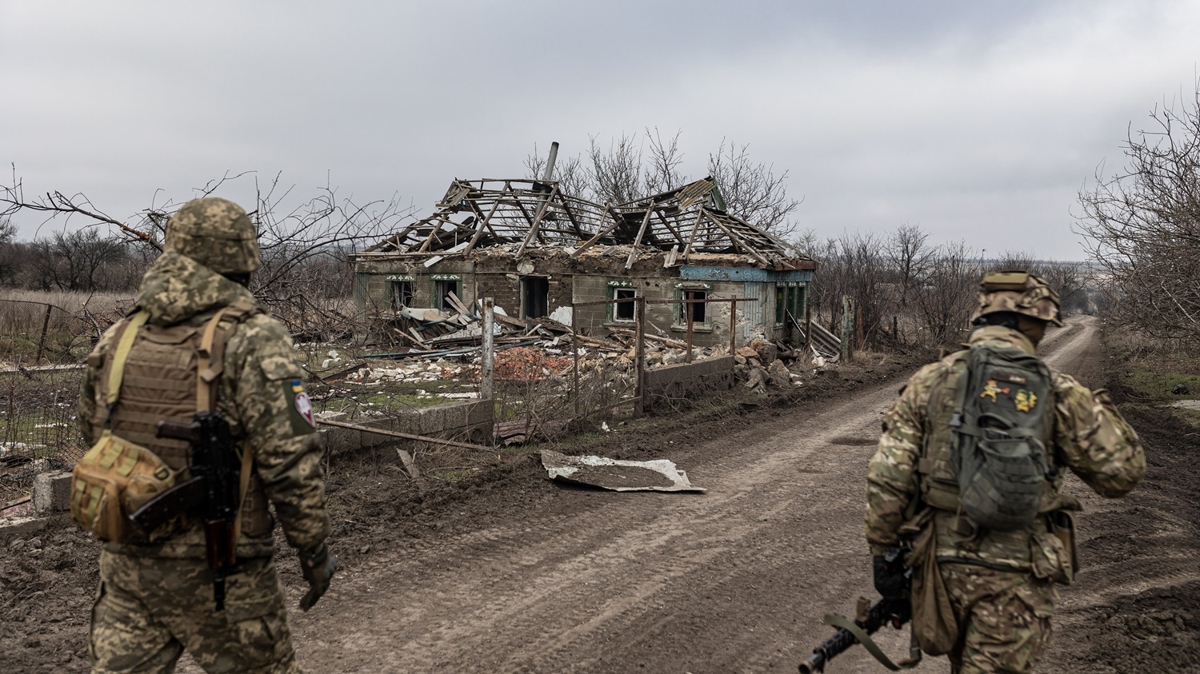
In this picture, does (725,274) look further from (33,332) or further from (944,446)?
(944,446)

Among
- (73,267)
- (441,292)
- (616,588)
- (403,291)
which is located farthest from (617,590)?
(73,267)

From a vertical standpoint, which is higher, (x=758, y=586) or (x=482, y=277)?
(x=482, y=277)

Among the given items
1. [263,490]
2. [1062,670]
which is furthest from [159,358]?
[1062,670]

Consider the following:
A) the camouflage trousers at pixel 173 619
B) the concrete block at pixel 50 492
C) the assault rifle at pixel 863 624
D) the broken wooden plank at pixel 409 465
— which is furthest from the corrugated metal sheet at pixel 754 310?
the camouflage trousers at pixel 173 619

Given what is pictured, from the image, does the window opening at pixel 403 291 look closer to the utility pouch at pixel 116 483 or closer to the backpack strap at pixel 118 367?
the backpack strap at pixel 118 367

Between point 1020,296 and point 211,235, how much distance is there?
2.89 meters

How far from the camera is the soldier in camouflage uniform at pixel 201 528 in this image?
244 cm

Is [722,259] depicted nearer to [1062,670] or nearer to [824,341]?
[824,341]

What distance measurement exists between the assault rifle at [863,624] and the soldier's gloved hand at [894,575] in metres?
0.04

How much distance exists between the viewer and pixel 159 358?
8.07 ft

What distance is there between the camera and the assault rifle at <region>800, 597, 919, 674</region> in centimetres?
289

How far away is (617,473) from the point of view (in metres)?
7.69

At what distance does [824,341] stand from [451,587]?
18.9 metres

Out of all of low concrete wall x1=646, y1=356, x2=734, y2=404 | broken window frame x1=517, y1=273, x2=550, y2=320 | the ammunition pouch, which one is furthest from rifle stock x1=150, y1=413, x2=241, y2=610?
broken window frame x1=517, y1=273, x2=550, y2=320
